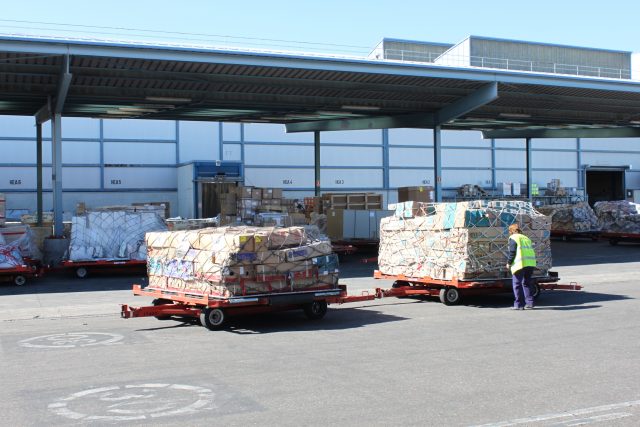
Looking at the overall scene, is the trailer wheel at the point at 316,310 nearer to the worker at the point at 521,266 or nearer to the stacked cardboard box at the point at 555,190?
the worker at the point at 521,266

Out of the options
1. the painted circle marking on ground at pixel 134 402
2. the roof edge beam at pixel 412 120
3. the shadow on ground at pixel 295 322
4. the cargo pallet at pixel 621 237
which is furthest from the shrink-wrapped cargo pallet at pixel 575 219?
the painted circle marking on ground at pixel 134 402

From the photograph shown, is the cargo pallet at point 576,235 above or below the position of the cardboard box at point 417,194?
→ below

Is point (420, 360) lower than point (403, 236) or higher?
lower

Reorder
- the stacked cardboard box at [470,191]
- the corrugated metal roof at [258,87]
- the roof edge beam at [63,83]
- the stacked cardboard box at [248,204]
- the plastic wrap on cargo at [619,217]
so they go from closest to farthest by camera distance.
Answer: the roof edge beam at [63,83], the corrugated metal roof at [258,87], the stacked cardboard box at [248,204], the plastic wrap on cargo at [619,217], the stacked cardboard box at [470,191]

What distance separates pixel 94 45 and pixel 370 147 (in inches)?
1090

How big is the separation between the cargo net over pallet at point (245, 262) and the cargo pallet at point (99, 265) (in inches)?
396

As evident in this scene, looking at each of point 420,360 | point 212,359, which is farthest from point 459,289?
point 212,359

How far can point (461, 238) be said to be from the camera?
14.0 m

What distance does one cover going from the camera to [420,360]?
863 cm

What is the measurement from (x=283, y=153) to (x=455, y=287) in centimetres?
3141

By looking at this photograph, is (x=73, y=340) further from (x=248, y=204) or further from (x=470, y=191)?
(x=470, y=191)

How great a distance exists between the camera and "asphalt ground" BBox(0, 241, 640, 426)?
6348mm

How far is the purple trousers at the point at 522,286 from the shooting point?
13180mm

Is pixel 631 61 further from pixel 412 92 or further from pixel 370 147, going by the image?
pixel 412 92
